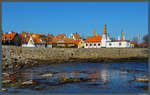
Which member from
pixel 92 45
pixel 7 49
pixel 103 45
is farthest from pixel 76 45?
pixel 7 49

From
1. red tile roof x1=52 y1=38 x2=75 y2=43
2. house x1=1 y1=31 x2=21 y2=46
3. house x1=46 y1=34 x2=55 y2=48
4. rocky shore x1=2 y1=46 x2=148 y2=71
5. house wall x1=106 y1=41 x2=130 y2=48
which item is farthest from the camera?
house wall x1=106 y1=41 x2=130 y2=48

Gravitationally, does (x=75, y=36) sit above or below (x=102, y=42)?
above

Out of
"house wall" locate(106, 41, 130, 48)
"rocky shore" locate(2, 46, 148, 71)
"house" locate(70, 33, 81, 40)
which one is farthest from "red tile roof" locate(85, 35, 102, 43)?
"house" locate(70, 33, 81, 40)

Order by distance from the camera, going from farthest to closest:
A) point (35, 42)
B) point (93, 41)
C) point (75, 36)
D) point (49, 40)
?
point (49, 40) < point (35, 42) < point (93, 41) < point (75, 36)

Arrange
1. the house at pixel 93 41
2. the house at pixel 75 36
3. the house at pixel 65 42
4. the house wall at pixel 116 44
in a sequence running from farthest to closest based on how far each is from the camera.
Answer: the house wall at pixel 116 44 → the house at pixel 93 41 → the house at pixel 65 42 → the house at pixel 75 36

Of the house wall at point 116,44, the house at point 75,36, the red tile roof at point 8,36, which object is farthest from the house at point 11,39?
the house wall at point 116,44

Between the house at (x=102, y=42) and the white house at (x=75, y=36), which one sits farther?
the house at (x=102, y=42)

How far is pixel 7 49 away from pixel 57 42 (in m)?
14.5

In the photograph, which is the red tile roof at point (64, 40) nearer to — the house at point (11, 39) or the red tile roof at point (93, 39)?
the red tile roof at point (93, 39)

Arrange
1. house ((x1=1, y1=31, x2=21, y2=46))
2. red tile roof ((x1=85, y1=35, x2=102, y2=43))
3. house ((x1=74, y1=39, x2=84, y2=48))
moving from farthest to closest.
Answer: house ((x1=1, y1=31, x2=21, y2=46)), red tile roof ((x1=85, y1=35, x2=102, y2=43)), house ((x1=74, y1=39, x2=84, y2=48))

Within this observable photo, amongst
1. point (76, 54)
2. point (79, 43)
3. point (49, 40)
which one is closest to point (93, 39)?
point (79, 43)

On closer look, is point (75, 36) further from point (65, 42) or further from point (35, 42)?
point (35, 42)

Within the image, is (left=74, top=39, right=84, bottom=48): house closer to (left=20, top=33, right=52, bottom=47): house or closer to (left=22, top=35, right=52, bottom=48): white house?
(left=20, top=33, right=52, bottom=47): house

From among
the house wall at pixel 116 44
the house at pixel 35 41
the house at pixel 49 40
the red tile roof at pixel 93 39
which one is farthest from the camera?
the house wall at pixel 116 44
